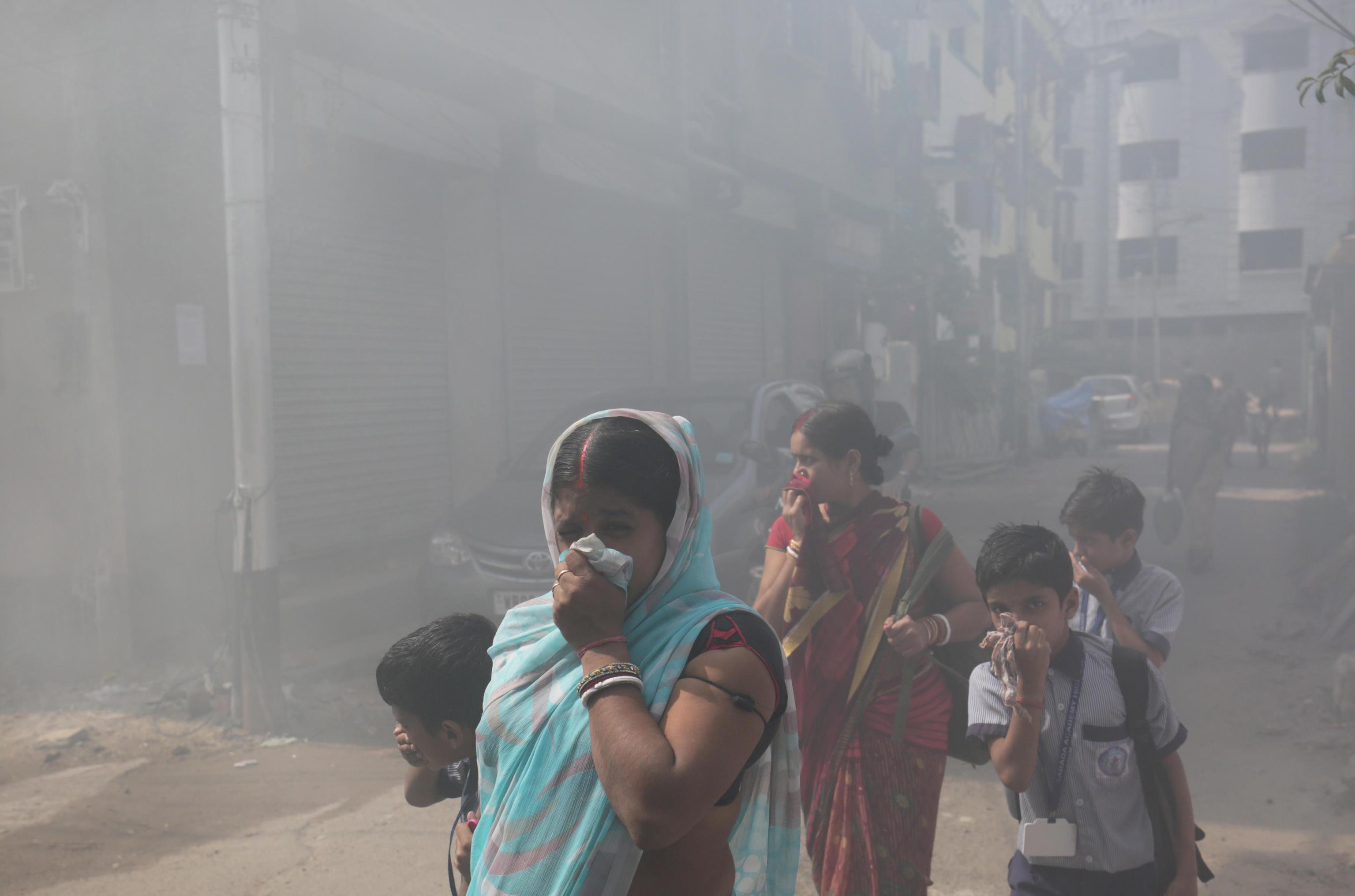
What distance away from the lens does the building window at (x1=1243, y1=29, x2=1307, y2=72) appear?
3681 centimetres

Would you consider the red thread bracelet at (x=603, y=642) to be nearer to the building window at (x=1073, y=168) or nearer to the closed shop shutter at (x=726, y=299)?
the closed shop shutter at (x=726, y=299)

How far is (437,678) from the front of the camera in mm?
1846

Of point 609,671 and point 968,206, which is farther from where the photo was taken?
point 968,206

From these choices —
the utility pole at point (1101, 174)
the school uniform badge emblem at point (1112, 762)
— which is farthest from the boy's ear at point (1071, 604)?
the utility pole at point (1101, 174)

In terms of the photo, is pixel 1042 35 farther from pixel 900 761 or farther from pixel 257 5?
pixel 900 761

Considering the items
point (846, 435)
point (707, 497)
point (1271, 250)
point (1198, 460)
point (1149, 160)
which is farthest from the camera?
point (1149, 160)

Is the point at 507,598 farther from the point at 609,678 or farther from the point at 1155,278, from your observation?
the point at 1155,278

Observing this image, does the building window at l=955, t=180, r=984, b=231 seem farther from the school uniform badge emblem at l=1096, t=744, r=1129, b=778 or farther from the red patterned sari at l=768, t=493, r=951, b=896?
the school uniform badge emblem at l=1096, t=744, r=1129, b=778

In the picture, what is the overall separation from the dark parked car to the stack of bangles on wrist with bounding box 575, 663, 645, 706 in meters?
4.43

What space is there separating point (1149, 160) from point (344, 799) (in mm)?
41246

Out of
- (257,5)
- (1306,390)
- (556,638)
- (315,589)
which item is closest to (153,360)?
(315,589)

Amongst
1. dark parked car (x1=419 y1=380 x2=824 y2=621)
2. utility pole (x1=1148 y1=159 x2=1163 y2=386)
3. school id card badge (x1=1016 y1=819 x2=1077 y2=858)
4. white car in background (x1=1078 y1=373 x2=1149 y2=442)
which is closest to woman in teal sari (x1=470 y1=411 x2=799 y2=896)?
school id card badge (x1=1016 y1=819 x2=1077 y2=858)

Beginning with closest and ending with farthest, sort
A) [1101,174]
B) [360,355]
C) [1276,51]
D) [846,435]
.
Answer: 1. [846,435]
2. [360,355]
3. [1276,51]
4. [1101,174]

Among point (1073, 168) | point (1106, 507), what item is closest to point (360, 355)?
point (1106, 507)
